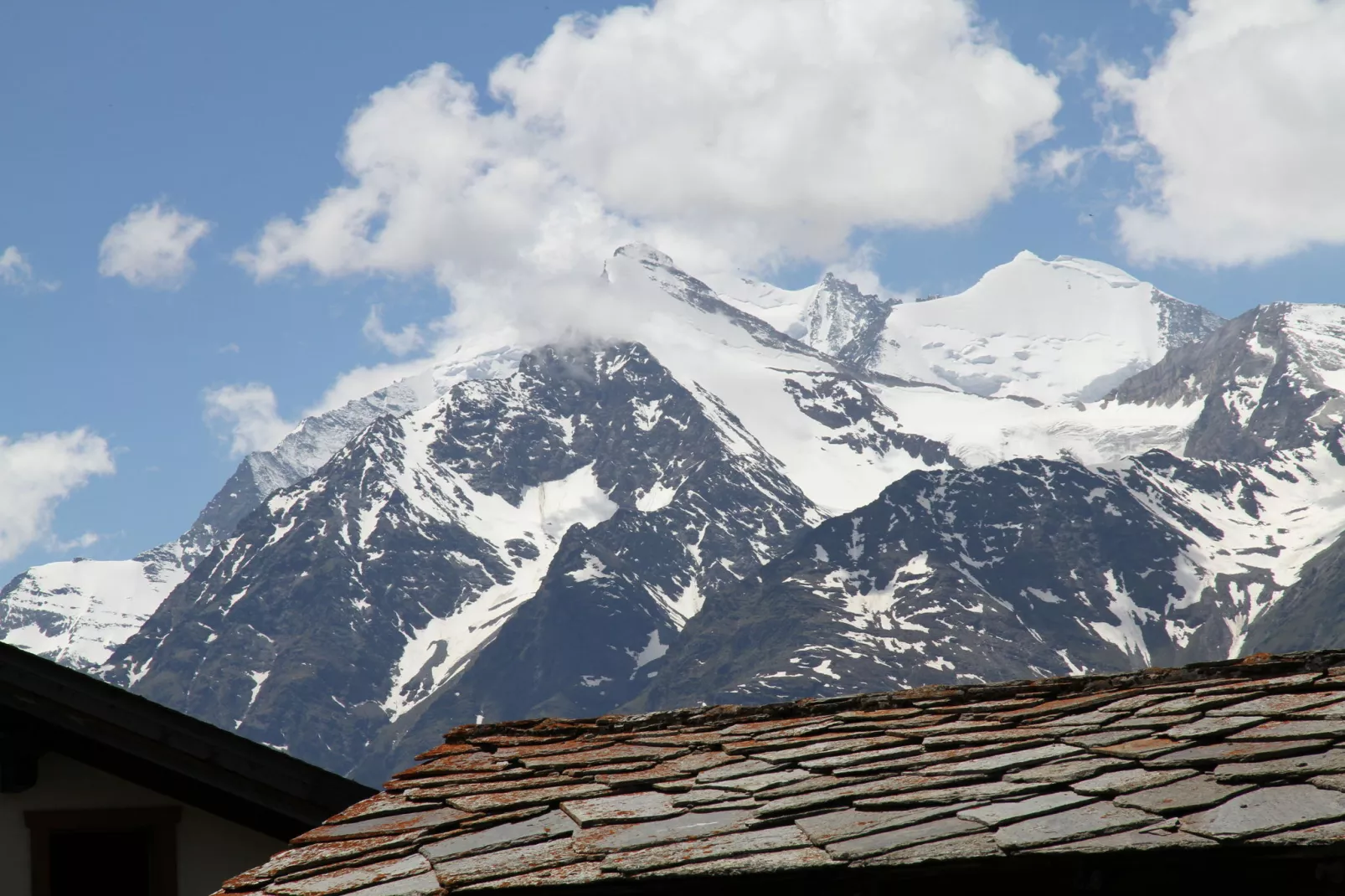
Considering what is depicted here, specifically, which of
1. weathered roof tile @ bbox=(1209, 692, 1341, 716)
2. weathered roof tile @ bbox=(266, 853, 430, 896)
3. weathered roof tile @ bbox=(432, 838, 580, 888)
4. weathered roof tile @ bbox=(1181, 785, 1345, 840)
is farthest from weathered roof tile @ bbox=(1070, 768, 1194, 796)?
weathered roof tile @ bbox=(266, 853, 430, 896)

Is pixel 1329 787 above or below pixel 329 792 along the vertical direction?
below

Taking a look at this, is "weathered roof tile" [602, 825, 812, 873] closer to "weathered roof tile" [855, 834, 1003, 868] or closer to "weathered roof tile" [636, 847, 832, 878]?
"weathered roof tile" [636, 847, 832, 878]

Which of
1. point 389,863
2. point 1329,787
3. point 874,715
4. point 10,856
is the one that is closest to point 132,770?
point 10,856

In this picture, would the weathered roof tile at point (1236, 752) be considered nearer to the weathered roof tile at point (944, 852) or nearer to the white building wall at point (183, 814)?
the weathered roof tile at point (944, 852)

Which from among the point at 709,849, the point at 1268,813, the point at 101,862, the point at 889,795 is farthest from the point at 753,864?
the point at 101,862

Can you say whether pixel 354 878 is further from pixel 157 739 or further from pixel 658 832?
pixel 157 739

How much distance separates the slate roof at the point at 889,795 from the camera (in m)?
8.32

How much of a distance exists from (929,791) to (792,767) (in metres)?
1.22

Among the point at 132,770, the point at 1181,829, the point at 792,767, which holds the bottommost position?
the point at 1181,829

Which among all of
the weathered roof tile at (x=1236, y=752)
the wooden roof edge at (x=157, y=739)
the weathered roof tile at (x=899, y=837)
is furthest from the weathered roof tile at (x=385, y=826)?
the weathered roof tile at (x=1236, y=752)

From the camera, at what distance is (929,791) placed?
30.0 feet

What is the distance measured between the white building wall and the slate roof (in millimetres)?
3077

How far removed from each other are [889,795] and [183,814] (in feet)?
23.6

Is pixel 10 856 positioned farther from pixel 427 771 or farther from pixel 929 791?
pixel 929 791
